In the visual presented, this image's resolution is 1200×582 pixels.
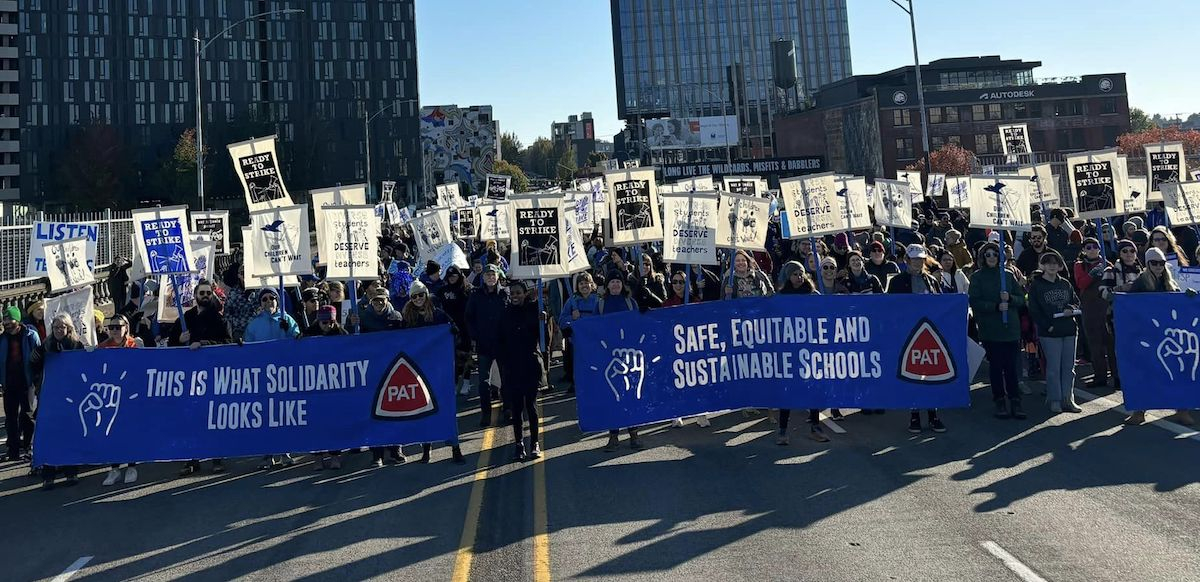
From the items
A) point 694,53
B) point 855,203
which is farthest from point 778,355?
point 694,53

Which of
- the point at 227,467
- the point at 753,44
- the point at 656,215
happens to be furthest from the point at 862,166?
the point at 227,467

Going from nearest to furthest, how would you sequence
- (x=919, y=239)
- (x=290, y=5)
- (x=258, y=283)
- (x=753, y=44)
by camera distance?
(x=258, y=283)
(x=919, y=239)
(x=290, y=5)
(x=753, y=44)

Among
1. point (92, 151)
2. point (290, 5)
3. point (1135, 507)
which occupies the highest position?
point (290, 5)

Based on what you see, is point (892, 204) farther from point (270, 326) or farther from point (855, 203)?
point (270, 326)

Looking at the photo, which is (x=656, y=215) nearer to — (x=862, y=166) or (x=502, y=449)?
(x=502, y=449)

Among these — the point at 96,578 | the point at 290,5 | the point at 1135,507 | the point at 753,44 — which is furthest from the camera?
the point at 753,44

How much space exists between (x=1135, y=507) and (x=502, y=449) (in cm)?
578

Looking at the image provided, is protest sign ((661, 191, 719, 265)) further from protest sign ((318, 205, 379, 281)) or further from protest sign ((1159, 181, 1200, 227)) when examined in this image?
protest sign ((1159, 181, 1200, 227))

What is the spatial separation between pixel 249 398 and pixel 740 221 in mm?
5938

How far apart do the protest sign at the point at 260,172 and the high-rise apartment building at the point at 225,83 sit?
92.2 meters

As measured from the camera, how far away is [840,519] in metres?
7.66

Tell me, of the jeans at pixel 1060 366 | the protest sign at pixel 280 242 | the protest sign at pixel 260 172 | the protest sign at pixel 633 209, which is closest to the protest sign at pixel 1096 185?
the jeans at pixel 1060 366

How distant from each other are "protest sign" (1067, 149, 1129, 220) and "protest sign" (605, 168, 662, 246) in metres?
6.95

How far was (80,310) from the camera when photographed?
10430mm
